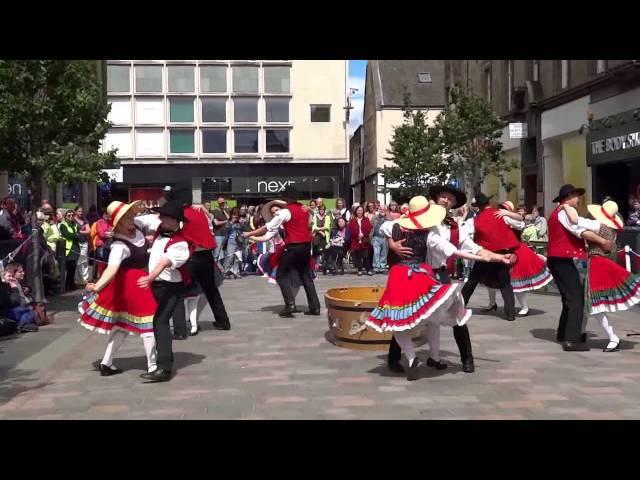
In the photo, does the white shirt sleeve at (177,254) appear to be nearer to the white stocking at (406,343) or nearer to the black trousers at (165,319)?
the black trousers at (165,319)

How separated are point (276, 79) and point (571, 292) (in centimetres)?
3933

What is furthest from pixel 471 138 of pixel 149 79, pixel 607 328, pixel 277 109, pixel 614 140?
Result: pixel 149 79

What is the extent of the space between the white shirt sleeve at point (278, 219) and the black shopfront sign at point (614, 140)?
1213 cm

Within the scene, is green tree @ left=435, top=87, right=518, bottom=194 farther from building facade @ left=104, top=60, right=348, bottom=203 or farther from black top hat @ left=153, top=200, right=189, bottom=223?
building facade @ left=104, top=60, right=348, bottom=203

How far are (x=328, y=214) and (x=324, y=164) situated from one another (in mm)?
27452

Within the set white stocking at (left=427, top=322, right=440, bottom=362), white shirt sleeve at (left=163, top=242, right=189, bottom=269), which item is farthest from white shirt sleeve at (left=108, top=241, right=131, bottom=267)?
white stocking at (left=427, top=322, right=440, bottom=362)

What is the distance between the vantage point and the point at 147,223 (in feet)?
27.3

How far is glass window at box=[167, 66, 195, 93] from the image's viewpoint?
4569 centimetres

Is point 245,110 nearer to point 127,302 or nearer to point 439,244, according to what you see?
point 127,302

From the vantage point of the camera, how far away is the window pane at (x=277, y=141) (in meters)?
47.1

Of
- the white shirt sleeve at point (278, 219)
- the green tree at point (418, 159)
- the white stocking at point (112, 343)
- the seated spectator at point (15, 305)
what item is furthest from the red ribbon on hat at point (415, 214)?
the green tree at point (418, 159)

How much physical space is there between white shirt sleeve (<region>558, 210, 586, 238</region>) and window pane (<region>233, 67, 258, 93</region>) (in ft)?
128
